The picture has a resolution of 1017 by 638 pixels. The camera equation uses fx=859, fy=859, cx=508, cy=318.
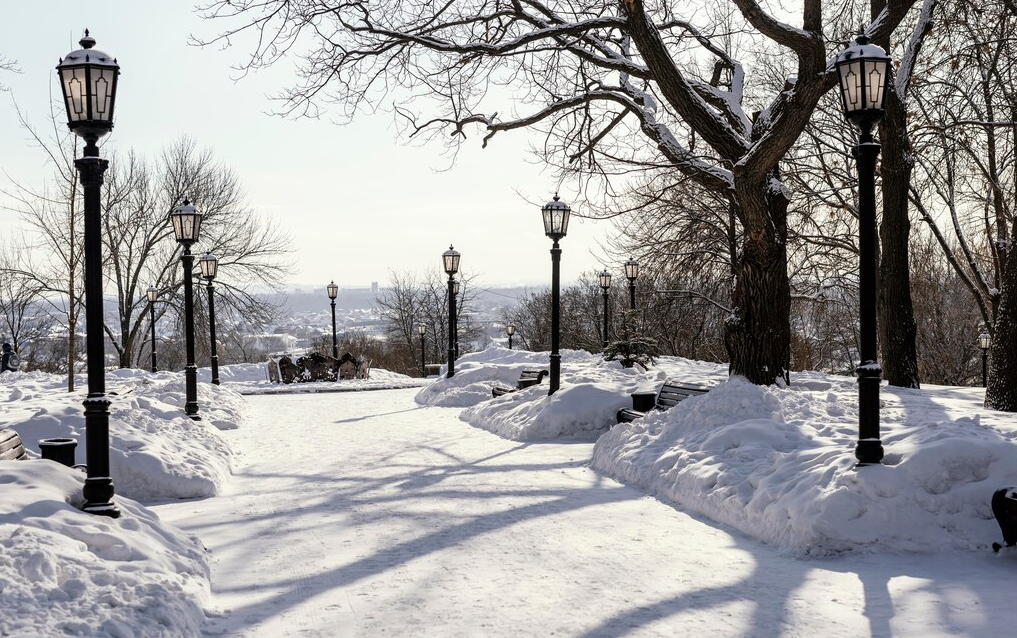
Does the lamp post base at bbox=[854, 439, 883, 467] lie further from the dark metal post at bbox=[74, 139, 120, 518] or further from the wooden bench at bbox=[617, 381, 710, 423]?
the dark metal post at bbox=[74, 139, 120, 518]

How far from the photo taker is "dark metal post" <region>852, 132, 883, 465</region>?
6953 millimetres

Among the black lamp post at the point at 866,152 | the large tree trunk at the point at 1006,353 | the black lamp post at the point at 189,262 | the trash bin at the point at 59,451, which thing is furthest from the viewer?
the black lamp post at the point at 189,262

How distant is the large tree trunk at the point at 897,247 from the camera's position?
53.9ft

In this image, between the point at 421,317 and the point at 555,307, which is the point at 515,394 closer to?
the point at 555,307

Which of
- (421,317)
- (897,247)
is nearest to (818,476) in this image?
(897,247)

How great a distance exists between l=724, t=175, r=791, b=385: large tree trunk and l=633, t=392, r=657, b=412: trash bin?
1470 mm

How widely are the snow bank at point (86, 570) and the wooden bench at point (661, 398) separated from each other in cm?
717

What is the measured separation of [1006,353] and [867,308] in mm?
7959

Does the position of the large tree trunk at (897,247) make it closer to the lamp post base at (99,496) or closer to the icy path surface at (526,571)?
the icy path surface at (526,571)

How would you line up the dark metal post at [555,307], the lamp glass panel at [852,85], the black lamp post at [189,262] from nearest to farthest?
the lamp glass panel at [852,85]
the black lamp post at [189,262]
the dark metal post at [555,307]

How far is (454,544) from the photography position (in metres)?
6.64

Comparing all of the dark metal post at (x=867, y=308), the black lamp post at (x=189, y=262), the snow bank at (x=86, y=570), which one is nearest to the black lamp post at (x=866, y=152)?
the dark metal post at (x=867, y=308)

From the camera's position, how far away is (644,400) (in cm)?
1216

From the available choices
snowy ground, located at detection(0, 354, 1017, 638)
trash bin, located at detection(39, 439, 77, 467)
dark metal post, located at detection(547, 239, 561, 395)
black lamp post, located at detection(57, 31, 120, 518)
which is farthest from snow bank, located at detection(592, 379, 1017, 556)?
trash bin, located at detection(39, 439, 77, 467)
